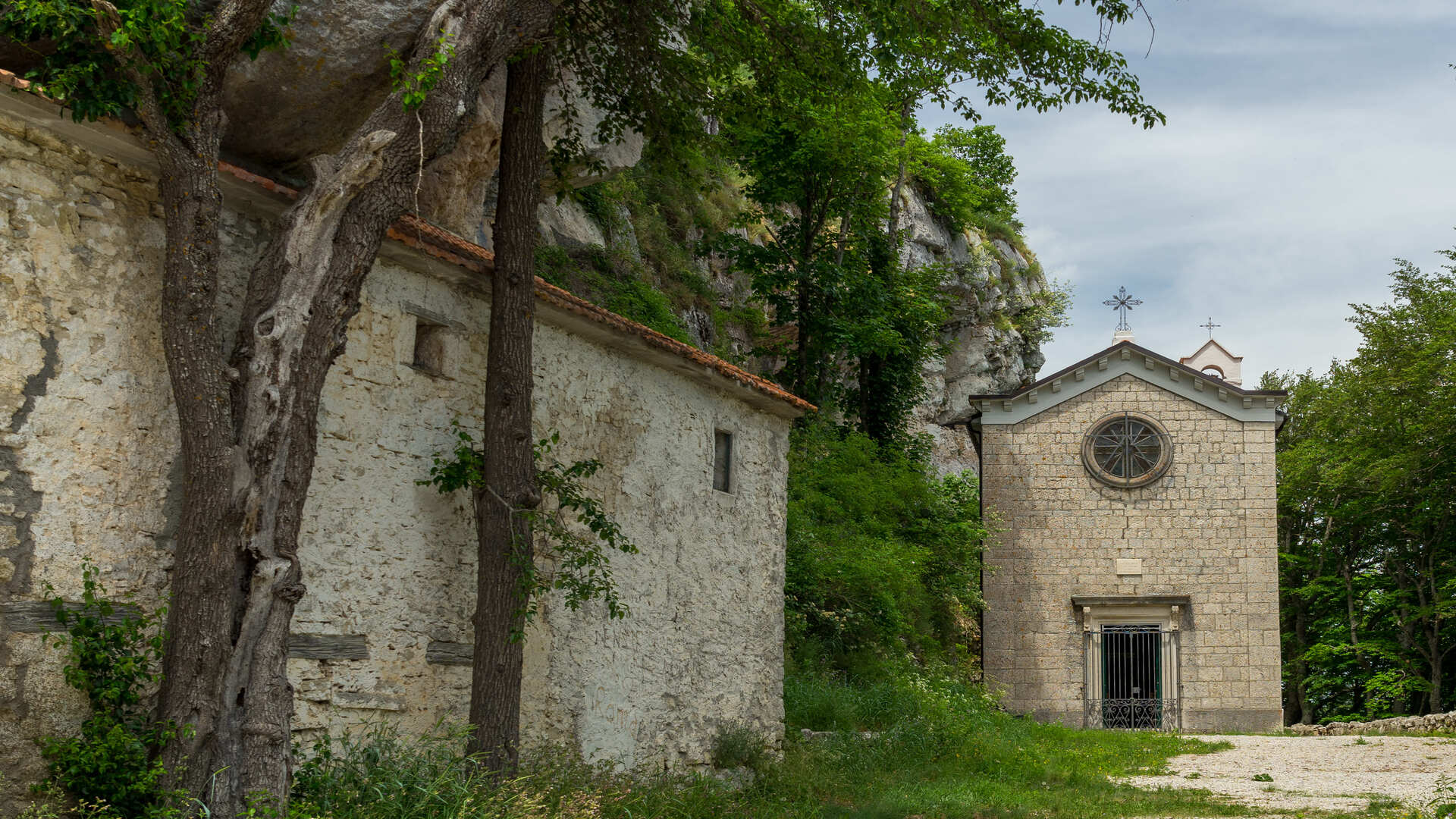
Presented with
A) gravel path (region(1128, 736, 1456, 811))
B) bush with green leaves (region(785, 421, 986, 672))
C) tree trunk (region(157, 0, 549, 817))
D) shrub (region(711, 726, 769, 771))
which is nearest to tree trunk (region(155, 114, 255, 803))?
tree trunk (region(157, 0, 549, 817))

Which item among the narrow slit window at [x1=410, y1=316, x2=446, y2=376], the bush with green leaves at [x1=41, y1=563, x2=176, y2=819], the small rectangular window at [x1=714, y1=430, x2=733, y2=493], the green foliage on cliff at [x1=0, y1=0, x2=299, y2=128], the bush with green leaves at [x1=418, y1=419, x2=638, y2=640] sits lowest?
the bush with green leaves at [x1=41, y1=563, x2=176, y2=819]

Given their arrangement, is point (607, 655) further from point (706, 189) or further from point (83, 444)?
point (706, 189)

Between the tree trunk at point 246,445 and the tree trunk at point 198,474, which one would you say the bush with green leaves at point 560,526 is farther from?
the tree trunk at point 198,474

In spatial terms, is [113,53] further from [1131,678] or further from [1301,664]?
[1301,664]

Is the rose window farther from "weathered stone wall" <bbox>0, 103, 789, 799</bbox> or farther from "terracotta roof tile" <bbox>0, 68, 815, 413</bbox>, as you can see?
"terracotta roof tile" <bbox>0, 68, 815, 413</bbox>

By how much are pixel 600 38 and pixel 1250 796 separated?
9831 millimetres

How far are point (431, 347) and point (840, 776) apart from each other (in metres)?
6.23

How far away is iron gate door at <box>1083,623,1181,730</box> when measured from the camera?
22.5m

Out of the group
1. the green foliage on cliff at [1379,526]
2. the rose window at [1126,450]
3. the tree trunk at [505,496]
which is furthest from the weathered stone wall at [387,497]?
the green foliage on cliff at [1379,526]

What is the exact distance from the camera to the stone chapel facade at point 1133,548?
2256 cm

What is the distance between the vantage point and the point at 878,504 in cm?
1983

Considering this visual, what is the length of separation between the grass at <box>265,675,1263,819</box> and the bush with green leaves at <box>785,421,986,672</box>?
47.3 inches

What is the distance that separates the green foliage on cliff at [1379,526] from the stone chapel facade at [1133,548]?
6167mm

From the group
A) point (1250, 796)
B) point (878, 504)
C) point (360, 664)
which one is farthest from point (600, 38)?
point (878, 504)
